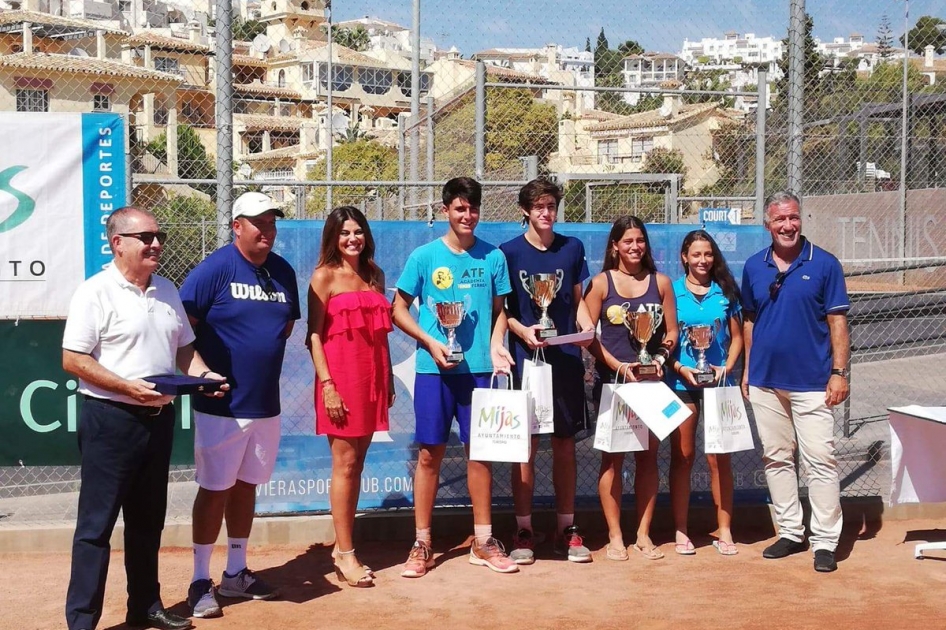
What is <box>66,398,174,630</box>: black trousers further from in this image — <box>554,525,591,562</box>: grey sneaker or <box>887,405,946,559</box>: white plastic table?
<box>887,405,946,559</box>: white plastic table

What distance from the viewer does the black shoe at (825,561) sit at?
6.05 meters

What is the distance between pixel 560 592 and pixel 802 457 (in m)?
1.64

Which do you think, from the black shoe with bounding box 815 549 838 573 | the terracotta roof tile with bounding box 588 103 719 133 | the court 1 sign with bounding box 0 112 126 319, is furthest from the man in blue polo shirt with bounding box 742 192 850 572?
the terracotta roof tile with bounding box 588 103 719 133

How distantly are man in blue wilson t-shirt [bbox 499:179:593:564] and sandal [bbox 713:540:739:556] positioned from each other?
2.60ft

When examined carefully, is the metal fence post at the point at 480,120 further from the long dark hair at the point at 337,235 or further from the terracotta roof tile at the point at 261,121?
the terracotta roof tile at the point at 261,121

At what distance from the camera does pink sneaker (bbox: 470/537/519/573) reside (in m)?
5.98

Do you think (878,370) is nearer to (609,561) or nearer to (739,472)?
(739,472)

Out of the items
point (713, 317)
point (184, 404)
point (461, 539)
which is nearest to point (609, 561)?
point (461, 539)

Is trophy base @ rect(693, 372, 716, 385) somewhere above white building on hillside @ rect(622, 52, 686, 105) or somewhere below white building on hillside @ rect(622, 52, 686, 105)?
below

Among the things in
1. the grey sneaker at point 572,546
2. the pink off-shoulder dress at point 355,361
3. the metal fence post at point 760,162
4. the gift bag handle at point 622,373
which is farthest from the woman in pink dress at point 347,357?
the metal fence post at point 760,162

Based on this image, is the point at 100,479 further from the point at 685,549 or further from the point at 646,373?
the point at 685,549

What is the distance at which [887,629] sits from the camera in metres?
5.12

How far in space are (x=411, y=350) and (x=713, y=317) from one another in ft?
5.84

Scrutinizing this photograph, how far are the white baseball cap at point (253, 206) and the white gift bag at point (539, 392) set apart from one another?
159cm
